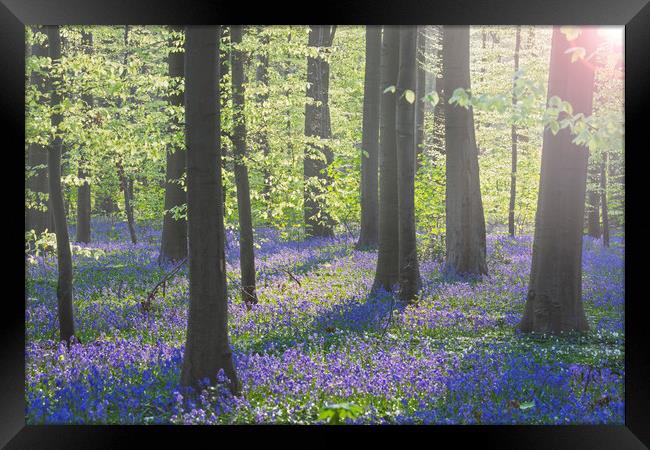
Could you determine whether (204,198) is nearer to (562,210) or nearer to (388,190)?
(562,210)

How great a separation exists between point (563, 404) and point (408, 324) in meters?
2.70

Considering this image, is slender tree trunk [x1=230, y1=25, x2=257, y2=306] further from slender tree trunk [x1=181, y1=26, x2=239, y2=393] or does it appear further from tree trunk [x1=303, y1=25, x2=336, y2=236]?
tree trunk [x1=303, y1=25, x2=336, y2=236]

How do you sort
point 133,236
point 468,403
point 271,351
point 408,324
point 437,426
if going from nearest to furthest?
point 437,426 → point 468,403 → point 271,351 → point 408,324 → point 133,236

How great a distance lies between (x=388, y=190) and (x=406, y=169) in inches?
33.0

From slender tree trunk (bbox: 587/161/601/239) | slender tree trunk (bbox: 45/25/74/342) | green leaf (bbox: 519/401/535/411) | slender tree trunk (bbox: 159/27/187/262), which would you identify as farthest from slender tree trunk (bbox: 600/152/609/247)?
slender tree trunk (bbox: 45/25/74/342)

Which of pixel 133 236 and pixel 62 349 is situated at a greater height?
pixel 133 236

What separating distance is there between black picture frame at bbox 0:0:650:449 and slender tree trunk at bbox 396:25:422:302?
3577 millimetres

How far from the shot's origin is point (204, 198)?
18.1 feet

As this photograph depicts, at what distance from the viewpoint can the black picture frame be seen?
536 cm

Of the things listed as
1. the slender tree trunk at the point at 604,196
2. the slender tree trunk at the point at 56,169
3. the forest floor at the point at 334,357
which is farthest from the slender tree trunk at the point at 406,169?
the slender tree trunk at the point at 604,196

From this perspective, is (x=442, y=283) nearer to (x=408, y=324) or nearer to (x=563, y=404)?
(x=408, y=324)

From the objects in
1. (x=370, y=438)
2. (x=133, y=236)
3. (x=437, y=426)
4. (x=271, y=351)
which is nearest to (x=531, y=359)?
(x=437, y=426)
